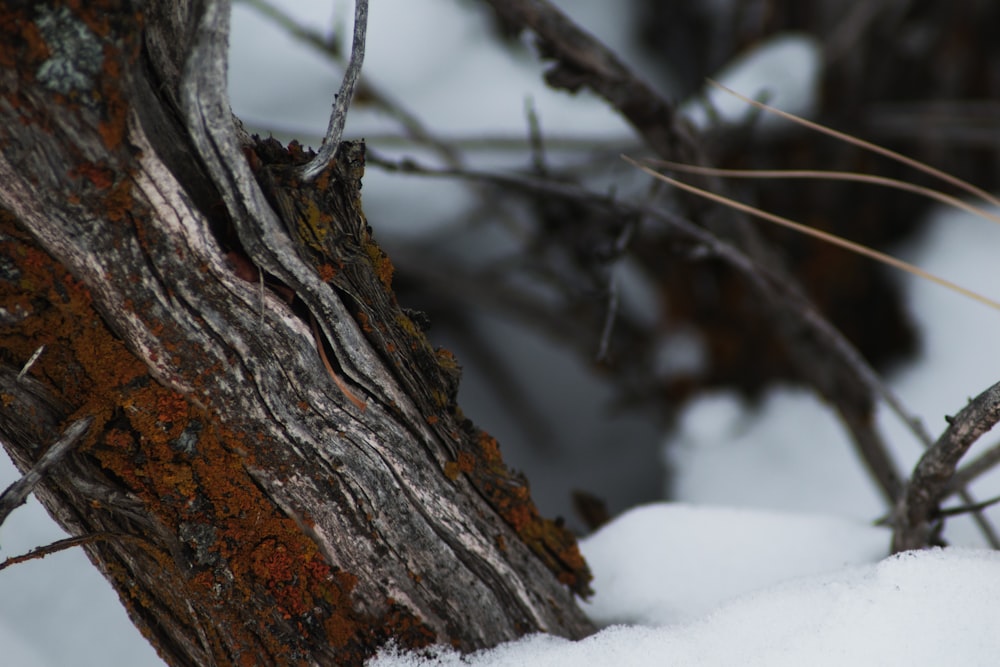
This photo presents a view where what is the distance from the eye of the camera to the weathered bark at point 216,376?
0.53 meters

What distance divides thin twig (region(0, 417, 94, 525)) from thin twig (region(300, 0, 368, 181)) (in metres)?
0.28

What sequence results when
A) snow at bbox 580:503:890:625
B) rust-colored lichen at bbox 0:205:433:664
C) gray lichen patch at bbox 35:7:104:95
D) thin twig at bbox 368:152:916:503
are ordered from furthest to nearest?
thin twig at bbox 368:152:916:503, snow at bbox 580:503:890:625, rust-colored lichen at bbox 0:205:433:664, gray lichen patch at bbox 35:7:104:95

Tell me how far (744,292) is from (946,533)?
0.82m

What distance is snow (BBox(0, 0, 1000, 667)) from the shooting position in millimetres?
731

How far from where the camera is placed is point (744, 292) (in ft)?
6.68

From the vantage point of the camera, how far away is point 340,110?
0.62 meters

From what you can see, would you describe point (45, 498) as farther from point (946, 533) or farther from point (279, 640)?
point (946, 533)

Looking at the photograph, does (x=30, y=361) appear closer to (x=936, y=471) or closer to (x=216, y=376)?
(x=216, y=376)

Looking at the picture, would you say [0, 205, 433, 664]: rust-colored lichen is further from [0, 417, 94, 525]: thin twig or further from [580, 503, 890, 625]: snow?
[580, 503, 890, 625]: snow

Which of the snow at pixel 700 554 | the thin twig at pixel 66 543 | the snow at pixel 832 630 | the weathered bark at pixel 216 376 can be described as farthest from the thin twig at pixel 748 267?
the thin twig at pixel 66 543

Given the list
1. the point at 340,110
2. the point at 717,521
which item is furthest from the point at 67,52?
the point at 717,521

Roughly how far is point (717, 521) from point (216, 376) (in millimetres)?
740

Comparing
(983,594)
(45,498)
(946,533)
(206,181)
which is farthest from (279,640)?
(946,533)

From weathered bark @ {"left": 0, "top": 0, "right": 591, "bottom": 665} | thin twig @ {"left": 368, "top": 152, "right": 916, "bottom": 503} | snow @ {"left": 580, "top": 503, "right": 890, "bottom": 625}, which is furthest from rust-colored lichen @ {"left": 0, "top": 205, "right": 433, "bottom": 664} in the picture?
thin twig @ {"left": 368, "top": 152, "right": 916, "bottom": 503}
